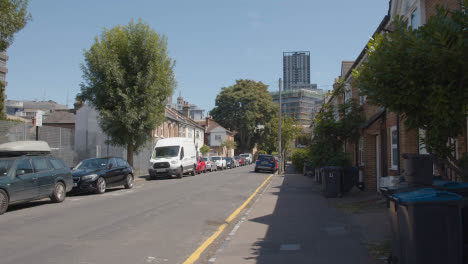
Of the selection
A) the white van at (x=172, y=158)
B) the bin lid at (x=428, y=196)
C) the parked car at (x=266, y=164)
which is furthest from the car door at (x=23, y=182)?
the parked car at (x=266, y=164)

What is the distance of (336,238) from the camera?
727 centimetres

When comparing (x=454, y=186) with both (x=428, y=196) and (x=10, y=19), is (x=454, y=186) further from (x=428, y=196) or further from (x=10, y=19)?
(x=10, y=19)

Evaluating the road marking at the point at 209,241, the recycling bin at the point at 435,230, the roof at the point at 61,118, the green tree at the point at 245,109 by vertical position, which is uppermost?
the green tree at the point at 245,109

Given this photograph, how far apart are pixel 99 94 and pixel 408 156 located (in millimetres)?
18548

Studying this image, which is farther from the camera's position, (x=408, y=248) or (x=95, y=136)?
(x=95, y=136)

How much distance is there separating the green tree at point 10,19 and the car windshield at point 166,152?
1442cm

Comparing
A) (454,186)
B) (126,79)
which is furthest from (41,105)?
(454,186)

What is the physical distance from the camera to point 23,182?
1091 cm

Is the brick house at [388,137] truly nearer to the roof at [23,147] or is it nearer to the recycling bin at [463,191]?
the recycling bin at [463,191]

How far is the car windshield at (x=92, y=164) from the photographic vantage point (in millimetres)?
16145

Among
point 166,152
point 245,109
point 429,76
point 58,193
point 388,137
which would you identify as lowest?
point 58,193

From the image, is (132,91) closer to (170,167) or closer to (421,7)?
(170,167)

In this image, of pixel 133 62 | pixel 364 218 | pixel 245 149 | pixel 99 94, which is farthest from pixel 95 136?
pixel 245 149

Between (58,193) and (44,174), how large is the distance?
3.25 feet
